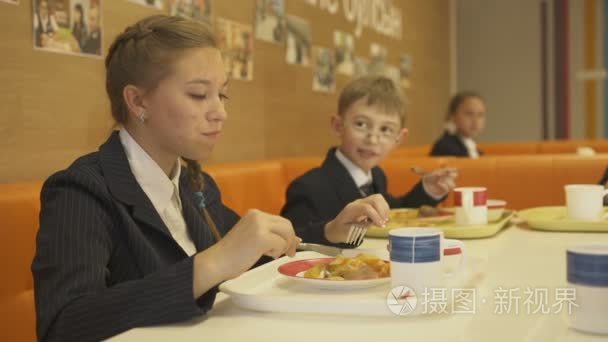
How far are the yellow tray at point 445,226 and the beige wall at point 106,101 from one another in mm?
1029

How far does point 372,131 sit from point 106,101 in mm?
916

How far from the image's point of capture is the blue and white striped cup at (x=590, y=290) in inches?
37.3

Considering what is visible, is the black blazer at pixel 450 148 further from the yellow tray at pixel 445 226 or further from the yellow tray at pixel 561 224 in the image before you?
the yellow tray at pixel 561 224

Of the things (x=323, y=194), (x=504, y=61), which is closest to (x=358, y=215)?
(x=323, y=194)

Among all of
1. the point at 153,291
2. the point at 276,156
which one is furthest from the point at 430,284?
the point at 276,156

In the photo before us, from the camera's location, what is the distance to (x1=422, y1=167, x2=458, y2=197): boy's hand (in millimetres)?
2395

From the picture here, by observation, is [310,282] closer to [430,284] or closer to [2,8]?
[430,284]

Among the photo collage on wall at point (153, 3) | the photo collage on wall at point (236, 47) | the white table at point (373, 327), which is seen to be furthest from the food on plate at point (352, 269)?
the photo collage on wall at point (236, 47)

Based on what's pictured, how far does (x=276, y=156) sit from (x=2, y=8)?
2.10 metres

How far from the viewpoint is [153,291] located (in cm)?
105

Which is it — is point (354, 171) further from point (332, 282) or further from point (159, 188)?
point (332, 282)

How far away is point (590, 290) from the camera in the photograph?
96cm

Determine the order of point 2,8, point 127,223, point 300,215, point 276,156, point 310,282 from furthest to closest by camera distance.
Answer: point 276,156 < point 300,215 < point 2,8 < point 127,223 < point 310,282

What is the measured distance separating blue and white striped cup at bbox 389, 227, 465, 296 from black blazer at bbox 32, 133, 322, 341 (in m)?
0.28
